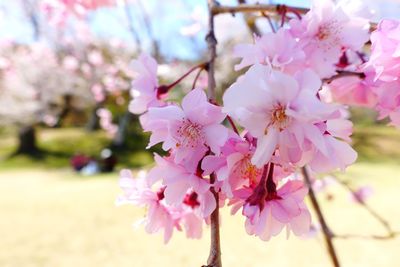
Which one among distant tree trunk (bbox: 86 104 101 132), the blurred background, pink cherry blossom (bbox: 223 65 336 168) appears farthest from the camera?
distant tree trunk (bbox: 86 104 101 132)

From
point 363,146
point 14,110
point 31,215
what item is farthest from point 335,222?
point 14,110

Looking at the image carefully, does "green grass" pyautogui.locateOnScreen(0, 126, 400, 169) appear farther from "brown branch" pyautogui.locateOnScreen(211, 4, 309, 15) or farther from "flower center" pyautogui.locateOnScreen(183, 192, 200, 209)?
"flower center" pyautogui.locateOnScreen(183, 192, 200, 209)

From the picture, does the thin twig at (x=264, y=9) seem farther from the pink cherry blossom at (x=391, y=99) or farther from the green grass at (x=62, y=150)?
the green grass at (x=62, y=150)

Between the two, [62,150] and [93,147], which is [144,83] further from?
[62,150]

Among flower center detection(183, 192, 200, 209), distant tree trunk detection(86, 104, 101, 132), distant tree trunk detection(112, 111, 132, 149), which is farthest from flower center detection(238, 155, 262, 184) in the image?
distant tree trunk detection(86, 104, 101, 132)

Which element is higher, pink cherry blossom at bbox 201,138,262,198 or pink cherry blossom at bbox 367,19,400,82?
pink cherry blossom at bbox 367,19,400,82

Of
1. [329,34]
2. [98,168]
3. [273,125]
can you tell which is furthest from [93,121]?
[273,125]
